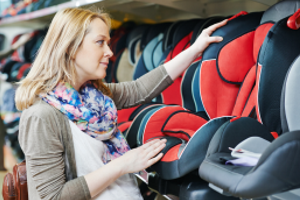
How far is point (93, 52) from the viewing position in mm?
1005

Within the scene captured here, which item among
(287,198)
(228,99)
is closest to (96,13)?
(228,99)

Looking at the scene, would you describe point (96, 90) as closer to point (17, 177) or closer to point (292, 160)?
point (17, 177)

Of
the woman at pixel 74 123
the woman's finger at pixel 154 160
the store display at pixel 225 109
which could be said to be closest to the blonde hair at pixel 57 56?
the woman at pixel 74 123

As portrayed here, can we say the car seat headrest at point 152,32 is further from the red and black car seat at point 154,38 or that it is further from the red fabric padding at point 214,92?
the red fabric padding at point 214,92

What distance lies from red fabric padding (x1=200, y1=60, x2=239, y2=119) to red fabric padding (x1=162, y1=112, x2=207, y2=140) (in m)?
0.06

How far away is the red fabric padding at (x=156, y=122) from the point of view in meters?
1.14

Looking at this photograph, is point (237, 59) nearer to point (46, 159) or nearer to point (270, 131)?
point (270, 131)

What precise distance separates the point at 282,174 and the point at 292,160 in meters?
0.03

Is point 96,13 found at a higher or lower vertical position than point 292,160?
higher

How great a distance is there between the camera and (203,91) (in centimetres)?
110

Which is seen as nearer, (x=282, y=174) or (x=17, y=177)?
(x=282, y=174)

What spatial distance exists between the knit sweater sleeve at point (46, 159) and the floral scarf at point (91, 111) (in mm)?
61

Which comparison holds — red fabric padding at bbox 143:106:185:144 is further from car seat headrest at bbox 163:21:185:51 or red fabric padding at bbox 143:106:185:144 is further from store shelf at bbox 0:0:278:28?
store shelf at bbox 0:0:278:28

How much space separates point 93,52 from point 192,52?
40 cm
